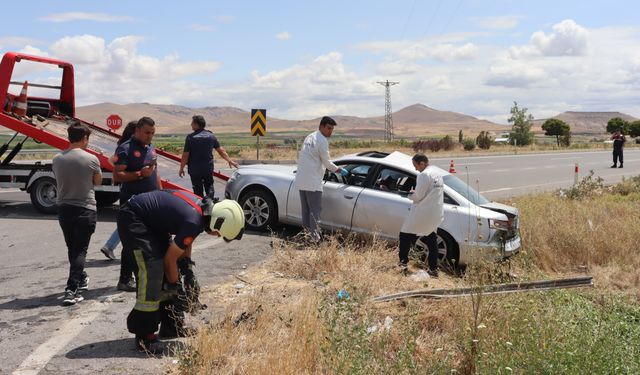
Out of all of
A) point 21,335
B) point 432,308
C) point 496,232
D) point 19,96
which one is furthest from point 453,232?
point 19,96

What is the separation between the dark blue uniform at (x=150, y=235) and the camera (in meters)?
4.97

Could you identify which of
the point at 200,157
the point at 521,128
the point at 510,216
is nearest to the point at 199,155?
the point at 200,157

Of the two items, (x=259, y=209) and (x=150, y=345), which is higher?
(x=259, y=209)

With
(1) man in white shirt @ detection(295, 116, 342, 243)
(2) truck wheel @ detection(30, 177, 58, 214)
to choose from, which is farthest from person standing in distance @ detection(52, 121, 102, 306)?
(2) truck wheel @ detection(30, 177, 58, 214)

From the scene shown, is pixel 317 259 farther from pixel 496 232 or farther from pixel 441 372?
pixel 441 372

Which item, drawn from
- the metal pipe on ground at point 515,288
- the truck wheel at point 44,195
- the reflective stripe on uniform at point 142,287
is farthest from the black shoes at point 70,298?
the truck wheel at point 44,195

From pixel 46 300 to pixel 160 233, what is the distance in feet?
7.44

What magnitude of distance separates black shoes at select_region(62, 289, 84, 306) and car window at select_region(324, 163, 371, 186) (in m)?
4.19

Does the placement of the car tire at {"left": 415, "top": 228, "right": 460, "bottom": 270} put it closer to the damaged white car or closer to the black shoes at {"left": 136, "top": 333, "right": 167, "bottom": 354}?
the damaged white car

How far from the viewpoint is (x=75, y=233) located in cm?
649

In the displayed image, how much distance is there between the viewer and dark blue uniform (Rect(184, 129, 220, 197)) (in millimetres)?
10031

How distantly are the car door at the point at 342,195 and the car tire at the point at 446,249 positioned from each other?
1.20m

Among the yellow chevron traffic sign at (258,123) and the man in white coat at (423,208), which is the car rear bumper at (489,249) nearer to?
the man in white coat at (423,208)

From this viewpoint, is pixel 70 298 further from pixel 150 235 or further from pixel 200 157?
pixel 200 157
